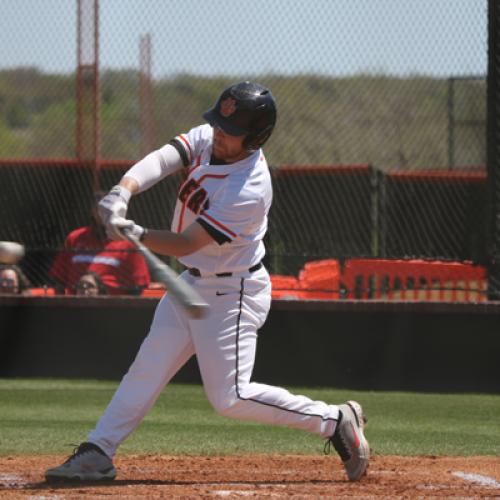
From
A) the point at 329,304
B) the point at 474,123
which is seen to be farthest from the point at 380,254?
the point at 474,123

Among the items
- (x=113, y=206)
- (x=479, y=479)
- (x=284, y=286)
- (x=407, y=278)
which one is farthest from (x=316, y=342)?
(x=113, y=206)

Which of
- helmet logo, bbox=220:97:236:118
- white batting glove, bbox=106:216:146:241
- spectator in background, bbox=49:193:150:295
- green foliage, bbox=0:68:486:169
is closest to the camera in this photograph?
white batting glove, bbox=106:216:146:241

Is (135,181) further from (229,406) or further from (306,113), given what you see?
(306,113)

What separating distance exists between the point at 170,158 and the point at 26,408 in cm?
334

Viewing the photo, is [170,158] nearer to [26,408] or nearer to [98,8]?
[26,408]

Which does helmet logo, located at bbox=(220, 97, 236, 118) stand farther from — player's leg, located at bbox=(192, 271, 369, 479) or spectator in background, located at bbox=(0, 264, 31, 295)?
spectator in background, located at bbox=(0, 264, 31, 295)

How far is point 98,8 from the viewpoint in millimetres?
9789

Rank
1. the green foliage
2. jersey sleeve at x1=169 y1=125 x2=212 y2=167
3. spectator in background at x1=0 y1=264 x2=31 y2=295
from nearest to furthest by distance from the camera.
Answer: jersey sleeve at x1=169 y1=125 x2=212 y2=167 < spectator in background at x1=0 y1=264 x2=31 y2=295 < the green foliage

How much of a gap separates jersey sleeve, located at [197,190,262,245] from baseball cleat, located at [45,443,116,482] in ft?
3.47

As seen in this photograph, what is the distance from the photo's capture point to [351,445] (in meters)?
5.27

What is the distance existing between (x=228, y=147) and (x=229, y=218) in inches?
13.3

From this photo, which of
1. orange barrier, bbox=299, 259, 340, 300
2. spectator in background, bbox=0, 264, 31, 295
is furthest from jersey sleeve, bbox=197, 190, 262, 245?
spectator in background, bbox=0, 264, 31, 295

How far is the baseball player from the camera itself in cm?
499

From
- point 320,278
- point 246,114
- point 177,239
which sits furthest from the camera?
point 320,278
